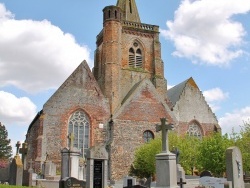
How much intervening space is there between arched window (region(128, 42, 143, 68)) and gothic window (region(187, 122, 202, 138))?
9251mm

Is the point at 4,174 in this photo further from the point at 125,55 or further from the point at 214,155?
the point at 125,55

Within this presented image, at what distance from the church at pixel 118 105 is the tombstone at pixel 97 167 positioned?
13480 millimetres

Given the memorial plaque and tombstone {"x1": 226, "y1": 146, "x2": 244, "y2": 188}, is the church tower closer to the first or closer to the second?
the memorial plaque

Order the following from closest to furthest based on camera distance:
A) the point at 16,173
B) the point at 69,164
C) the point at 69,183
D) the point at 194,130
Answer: the point at 69,183 < the point at 16,173 < the point at 69,164 < the point at 194,130

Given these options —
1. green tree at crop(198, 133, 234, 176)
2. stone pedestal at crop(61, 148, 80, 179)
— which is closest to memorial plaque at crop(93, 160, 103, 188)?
stone pedestal at crop(61, 148, 80, 179)

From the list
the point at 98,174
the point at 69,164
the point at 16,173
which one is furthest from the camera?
the point at 69,164

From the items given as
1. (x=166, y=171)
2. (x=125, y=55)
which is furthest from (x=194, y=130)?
(x=166, y=171)

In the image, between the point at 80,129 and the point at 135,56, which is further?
the point at 135,56

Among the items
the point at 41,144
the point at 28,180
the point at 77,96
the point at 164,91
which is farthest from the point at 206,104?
the point at 28,180

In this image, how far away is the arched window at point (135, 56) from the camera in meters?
41.6

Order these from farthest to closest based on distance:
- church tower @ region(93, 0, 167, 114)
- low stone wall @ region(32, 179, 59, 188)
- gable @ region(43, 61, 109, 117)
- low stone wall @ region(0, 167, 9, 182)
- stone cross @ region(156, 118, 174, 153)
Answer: church tower @ region(93, 0, 167, 114) < gable @ region(43, 61, 109, 117) < low stone wall @ region(0, 167, 9, 182) < low stone wall @ region(32, 179, 59, 188) < stone cross @ region(156, 118, 174, 153)

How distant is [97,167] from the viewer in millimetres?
17734

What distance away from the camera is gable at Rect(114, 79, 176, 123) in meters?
33.8

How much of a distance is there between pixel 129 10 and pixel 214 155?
2450 centimetres
